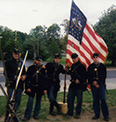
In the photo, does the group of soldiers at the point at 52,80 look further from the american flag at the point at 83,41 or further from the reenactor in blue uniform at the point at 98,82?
the american flag at the point at 83,41

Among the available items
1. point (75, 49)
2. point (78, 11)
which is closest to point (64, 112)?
point (75, 49)

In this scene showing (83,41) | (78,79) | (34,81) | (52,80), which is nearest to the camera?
(34,81)

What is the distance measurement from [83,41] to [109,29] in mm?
21629

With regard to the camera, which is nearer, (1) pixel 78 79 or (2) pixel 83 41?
(1) pixel 78 79

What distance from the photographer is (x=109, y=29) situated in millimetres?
25109

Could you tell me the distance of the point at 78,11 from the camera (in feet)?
16.6

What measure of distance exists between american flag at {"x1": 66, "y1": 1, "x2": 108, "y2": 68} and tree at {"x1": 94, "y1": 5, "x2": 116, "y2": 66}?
792 inches

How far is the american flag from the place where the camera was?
5.05 metres

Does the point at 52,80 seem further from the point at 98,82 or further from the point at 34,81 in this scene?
the point at 98,82

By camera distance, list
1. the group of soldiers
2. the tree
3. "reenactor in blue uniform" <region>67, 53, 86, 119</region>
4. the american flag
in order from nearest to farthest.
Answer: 1. the group of soldiers
2. "reenactor in blue uniform" <region>67, 53, 86, 119</region>
3. the american flag
4. the tree

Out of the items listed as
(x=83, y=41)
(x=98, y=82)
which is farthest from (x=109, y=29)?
(x=98, y=82)

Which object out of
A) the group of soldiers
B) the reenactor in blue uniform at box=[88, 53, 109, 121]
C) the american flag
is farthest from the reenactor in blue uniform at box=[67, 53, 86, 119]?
the american flag

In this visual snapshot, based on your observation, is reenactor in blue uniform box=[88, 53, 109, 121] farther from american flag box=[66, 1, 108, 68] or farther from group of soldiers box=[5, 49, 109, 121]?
american flag box=[66, 1, 108, 68]

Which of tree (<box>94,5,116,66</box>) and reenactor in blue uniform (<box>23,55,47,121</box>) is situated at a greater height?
tree (<box>94,5,116,66</box>)
